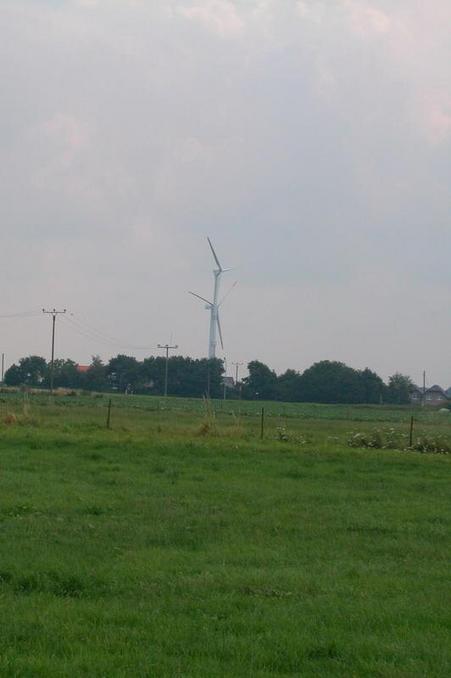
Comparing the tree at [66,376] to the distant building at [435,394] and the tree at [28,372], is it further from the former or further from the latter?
the distant building at [435,394]

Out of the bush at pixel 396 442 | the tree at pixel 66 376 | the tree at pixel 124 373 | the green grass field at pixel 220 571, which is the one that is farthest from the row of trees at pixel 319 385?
the green grass field at pixel 220 571

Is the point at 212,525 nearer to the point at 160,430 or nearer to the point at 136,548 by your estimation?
the point at 136,548

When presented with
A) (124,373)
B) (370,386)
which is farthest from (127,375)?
(370,386)

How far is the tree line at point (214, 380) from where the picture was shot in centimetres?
11631

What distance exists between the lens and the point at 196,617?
8.30 meters

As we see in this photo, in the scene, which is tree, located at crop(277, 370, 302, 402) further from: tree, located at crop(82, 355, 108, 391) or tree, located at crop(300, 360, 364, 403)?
tree, located at crop(82, 355, 108, 391)

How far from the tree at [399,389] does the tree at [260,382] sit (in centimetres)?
1467

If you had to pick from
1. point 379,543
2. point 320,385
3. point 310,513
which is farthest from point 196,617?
point 320,385

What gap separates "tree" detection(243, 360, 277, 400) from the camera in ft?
394

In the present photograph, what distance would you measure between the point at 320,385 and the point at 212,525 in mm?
103564

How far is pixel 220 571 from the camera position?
10.2 m

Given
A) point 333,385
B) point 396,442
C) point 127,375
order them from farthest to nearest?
1. point 127,375
2. point 333,385
3. point 396,442

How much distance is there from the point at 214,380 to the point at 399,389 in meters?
25.6

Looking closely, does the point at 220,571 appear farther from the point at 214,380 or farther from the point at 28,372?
the point at 28,372
